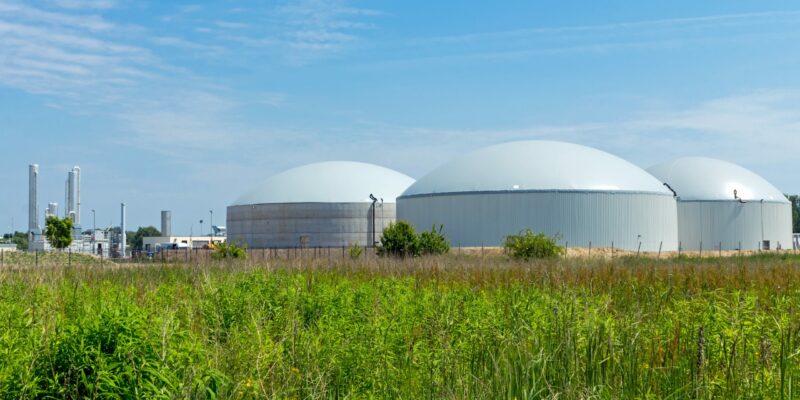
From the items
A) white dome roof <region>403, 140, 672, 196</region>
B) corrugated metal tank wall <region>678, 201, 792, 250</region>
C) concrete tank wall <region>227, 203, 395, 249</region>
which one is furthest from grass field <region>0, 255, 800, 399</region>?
concrete tank wall <region>227, 203, 395, 249</region>

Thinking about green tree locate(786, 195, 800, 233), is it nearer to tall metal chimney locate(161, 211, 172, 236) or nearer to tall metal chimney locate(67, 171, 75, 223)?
tall metal chimney locate(161, 211, 172, 236)

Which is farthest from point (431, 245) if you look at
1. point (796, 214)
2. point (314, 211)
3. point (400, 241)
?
point (796, 214)

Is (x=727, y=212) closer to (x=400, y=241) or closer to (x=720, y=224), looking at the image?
(x=720, y=224)

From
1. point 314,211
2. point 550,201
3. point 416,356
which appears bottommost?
point 416,356

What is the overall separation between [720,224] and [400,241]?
34.0 metres

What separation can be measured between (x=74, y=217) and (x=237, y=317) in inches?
4212

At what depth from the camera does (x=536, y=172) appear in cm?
5528

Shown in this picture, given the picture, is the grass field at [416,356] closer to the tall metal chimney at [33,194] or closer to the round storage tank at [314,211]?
the round storage tank at [314,211]

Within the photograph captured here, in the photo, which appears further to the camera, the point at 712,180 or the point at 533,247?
the point at 712,180

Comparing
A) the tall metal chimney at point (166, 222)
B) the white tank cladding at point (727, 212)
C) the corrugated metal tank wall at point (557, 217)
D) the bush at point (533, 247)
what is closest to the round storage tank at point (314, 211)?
the corrugated metal tank wall at point (557, 217)

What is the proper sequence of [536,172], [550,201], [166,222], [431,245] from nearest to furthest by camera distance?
[431,245] → [550,201] → [536,172] → [166,222]

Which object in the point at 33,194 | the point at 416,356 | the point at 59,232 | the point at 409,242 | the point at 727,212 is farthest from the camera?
the point at 33,194

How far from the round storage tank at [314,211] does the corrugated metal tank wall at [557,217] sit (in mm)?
13135

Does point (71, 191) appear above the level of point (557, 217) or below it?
above
